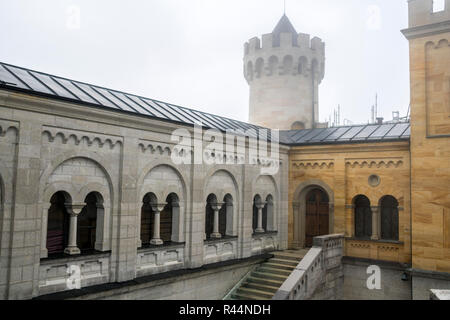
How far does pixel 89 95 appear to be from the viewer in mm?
14352

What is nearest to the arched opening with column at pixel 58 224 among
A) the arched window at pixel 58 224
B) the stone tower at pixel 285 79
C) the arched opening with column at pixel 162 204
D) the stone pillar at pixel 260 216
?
the arched window at pixel 58 224

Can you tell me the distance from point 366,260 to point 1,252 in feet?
53.2

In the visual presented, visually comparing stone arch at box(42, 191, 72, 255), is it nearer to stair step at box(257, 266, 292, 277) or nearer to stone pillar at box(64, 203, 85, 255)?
stone pillar at box(64, 203, 85, 255)

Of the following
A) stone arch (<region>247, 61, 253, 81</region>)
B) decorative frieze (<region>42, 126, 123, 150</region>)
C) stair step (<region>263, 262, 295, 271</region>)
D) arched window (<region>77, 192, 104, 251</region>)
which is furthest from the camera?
stone arch (<region>247, 61, 253, 81</region>)

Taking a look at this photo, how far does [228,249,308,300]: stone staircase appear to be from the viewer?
1734cm

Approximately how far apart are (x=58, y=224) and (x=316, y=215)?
46.8 ft

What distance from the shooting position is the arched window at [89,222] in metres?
13.5

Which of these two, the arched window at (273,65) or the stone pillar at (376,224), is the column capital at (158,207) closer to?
the stone pillar at (376,224)

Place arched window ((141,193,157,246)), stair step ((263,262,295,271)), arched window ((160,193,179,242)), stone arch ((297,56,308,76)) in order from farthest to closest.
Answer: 1. stone arch ((297,56,308,76))
2. stair step ((263,262,295,271))
3. arched window ((160,193,179,242))
4. arched window ((141,193,157,246))

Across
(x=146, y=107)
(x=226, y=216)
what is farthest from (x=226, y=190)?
(x=146, y=107)

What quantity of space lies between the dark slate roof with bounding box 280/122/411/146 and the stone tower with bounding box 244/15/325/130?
556 cm

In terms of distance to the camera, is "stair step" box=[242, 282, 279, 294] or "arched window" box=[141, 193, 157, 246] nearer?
"arched window" box=[141, 193, 157, 246]

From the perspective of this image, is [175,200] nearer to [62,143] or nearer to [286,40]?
[62,143]

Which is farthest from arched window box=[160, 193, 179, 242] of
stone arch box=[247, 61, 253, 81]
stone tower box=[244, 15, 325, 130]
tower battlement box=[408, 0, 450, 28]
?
stone arch box=[247, 61, 253, 81]
